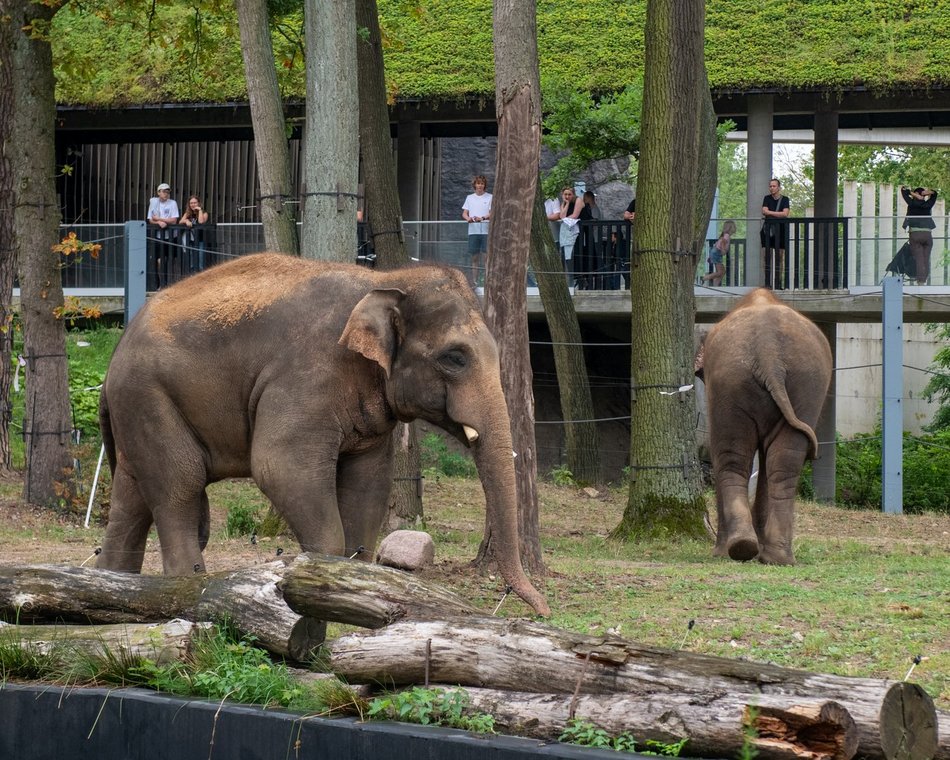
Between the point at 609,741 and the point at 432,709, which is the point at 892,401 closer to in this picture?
the point at 432,709

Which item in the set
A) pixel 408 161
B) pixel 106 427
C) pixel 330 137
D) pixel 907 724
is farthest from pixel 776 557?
pixel 408 161

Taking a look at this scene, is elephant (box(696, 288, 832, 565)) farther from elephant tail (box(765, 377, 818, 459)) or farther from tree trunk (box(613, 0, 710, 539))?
tree trunk (box(613, 0, 710, 539))

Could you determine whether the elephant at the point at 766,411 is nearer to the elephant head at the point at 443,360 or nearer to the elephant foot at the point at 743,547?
the elephant foot at the point at 743,547

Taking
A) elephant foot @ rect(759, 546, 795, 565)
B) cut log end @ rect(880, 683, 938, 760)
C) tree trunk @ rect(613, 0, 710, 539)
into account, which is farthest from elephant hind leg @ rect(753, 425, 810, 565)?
cut log end @ rect(880, 683, 938, 760)

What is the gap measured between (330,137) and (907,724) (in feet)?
28.0

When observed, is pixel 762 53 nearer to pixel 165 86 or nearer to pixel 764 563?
pixel 165 86

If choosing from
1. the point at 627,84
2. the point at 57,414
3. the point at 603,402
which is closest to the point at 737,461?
the point at 57,414

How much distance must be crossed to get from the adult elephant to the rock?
1.10 metres

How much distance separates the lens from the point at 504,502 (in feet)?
24.7

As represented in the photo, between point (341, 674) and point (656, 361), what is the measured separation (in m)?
8.75

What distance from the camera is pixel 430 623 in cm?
542

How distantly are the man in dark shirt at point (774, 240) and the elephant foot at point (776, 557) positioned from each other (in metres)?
11.3

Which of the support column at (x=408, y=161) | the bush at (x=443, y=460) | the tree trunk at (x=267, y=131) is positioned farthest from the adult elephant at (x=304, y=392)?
the support column at (x=408, y=161)

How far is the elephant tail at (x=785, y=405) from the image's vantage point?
11672mm
